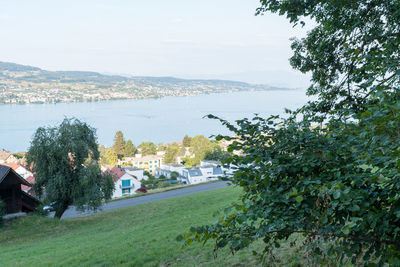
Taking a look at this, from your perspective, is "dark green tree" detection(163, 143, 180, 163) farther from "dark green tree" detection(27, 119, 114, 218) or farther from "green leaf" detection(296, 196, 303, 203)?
"green leaf" detection(296, 196, 303, 203)

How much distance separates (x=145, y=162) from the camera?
10462 centimetres

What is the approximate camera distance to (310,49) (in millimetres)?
8234

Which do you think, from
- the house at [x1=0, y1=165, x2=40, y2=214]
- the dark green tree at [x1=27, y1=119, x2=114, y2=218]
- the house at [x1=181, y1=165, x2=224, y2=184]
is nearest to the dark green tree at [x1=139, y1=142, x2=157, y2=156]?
the house at [x1=181, y1=165, x2=224, y2=184]

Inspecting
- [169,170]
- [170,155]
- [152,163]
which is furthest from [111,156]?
[169,170]

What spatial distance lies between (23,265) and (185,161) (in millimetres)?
90298

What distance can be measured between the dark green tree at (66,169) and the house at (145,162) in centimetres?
8206

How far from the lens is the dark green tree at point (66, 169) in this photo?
2106cm

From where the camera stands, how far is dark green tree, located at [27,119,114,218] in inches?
829

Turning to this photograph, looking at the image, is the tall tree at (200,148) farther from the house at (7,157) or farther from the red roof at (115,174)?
the house at (7,157)

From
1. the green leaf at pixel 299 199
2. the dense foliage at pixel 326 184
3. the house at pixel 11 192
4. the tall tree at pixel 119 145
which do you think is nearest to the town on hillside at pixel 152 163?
the tall tree at pixel 119 145

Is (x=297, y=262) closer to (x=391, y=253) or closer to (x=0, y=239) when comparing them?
(x=391, y=253)

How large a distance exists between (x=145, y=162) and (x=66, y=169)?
83.9 m

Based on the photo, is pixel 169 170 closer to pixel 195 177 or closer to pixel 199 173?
pixel 199 173

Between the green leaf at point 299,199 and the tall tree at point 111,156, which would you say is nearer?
the green leaf at point 299,199
